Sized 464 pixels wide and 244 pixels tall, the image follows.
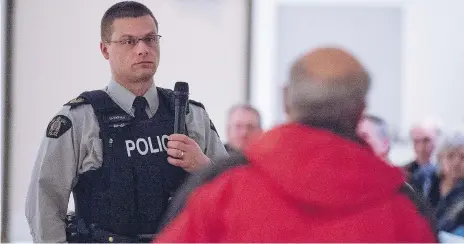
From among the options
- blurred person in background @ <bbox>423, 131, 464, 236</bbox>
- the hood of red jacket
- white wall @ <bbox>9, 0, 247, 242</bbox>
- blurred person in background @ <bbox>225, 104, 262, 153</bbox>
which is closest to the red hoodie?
the hood of red jacket

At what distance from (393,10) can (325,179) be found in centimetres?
390

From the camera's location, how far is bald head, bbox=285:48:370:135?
1.05 m

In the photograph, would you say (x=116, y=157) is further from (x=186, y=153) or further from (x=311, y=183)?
(x=311, y=183)

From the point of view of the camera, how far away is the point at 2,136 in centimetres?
455

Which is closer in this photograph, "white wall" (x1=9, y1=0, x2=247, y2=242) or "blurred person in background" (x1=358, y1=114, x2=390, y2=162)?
"blurred person in background" (x1=358, y1=114, x2=390, y2=162)

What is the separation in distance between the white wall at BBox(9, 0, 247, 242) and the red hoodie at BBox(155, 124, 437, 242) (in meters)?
3.40

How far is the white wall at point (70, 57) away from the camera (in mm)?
4469

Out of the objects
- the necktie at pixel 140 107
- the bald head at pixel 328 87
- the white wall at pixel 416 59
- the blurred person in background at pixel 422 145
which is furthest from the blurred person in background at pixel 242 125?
the bald head at pixel 328 87

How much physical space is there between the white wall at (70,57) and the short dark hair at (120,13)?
8.49ft

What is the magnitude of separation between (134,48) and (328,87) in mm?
839

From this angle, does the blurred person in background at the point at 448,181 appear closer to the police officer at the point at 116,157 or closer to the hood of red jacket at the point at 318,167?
the police officer at the point at 116,157

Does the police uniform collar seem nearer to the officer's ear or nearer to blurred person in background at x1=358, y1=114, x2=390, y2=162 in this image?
the officer's ear

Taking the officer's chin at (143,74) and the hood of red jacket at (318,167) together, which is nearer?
the hood of red jacket at (318,167)

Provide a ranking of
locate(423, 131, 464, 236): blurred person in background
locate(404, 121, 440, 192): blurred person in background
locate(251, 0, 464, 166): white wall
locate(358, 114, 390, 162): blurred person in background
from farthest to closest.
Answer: locate(251, 0, 464, 166): white wall → locate(404, 121, 440, 192): blurred person in background → locate(358, 114, 390, 162): blurred person in background → locate(423, 131, 464, 236): blurred person in background
